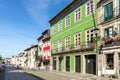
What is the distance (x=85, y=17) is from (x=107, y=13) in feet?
19.8

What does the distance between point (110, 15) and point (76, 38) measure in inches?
403

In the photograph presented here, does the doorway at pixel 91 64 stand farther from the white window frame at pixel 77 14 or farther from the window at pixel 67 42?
the window at pixel 67 42

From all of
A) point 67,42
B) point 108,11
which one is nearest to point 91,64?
point 108,11

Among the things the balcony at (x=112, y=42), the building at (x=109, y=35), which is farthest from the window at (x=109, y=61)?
the balcony at (x=112, y=42)

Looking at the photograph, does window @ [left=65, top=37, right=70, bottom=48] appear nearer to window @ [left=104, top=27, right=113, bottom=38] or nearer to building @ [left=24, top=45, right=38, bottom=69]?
window @ [left=104, top=27, right=113, bottom=38]

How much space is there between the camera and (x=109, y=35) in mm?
24906

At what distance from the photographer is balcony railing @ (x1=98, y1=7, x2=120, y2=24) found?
23672mm

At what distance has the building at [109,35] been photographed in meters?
23.4

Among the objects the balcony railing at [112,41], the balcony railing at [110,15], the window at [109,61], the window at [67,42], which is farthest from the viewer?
the window at [67,42]

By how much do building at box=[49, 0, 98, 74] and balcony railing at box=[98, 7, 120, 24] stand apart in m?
1.72

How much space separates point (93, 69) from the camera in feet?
94.9

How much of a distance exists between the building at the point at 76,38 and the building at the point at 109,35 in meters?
1.78

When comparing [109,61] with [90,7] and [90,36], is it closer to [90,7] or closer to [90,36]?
[90,36]

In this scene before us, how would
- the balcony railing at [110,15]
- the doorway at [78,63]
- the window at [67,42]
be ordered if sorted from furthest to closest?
the window at [67,42] < the doorway at [78,63] < the balcony railing at [110,15]
